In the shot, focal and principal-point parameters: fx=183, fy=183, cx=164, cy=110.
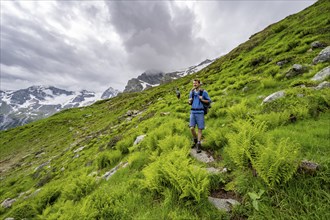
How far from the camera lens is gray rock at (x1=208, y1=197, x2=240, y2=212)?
421 cm

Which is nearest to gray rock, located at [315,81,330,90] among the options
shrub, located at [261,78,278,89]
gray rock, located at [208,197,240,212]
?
shrub, located at [261,78,278,89]

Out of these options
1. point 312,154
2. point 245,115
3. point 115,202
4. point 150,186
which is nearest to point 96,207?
point 115,202

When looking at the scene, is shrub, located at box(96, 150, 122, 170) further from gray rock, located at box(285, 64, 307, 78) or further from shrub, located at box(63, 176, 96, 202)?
gray rock, located at box(285, 64, 307, 78)

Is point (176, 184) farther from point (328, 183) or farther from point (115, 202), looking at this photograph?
point (328, 183)

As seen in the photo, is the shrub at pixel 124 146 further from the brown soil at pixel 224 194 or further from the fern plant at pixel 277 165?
the fern plant at pixel 277 165

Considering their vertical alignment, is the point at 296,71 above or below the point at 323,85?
above

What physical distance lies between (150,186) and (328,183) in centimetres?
418

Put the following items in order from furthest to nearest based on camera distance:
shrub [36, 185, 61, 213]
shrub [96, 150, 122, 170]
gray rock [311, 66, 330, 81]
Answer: shrub [96, 150, 122, 170], gray rock [311, 66, 330, 81], shrub [36, 185, 61, 213]

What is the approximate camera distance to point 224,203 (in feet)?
14.4

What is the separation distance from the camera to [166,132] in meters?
9.88

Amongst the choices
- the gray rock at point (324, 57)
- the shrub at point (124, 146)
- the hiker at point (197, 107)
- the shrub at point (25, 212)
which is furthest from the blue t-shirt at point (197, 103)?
the gray rock at point (324, 57)

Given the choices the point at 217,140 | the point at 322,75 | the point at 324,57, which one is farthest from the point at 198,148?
the point at 324,57

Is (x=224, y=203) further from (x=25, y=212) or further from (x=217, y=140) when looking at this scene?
(x=25, y=212)

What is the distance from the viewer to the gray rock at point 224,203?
4211 millimetres
